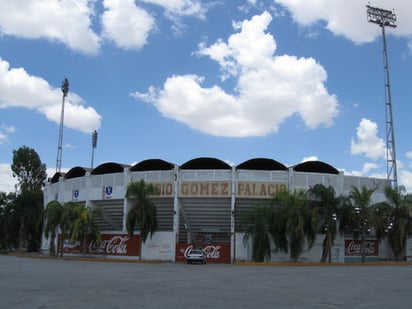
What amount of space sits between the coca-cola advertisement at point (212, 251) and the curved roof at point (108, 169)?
40.2 ft

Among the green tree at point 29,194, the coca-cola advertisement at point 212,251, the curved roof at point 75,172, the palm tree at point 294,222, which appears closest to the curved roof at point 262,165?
the palm tree at point 294,222

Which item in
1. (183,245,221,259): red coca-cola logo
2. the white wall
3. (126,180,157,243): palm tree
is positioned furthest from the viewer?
the white wall

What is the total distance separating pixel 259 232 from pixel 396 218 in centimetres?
1485


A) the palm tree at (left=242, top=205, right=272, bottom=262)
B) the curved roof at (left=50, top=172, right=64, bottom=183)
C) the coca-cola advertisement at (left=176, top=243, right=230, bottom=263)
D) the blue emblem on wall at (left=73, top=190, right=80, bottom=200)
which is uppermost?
the curved roof at (left=50, top=172, right=64, bottom=183)

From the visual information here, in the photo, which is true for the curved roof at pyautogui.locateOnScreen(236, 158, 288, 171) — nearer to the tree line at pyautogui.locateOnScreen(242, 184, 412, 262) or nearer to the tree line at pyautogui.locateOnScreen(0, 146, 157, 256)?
the tree line at pyautogui.locateOnScreen(242, 184, 412, 262)

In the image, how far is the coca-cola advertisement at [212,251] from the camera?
47.9 m

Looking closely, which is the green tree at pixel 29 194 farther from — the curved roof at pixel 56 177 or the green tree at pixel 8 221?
the curved roof at pixel 56 177

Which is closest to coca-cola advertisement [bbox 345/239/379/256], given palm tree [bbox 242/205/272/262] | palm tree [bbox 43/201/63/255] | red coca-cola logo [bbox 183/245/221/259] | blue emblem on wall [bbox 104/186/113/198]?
palm tree [bbox 242/205/272/262]

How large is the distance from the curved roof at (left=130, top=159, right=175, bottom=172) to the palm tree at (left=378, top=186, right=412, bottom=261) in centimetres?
2244

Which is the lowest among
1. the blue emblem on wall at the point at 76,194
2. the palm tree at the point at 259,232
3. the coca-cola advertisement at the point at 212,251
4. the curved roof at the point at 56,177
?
the coca-cola advertisement at the point at 212,251

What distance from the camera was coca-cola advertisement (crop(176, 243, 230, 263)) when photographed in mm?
47906

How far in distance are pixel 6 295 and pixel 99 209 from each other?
3741 cm

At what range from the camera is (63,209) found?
51219 mm

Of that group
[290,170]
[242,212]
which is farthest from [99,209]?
[290,170]
